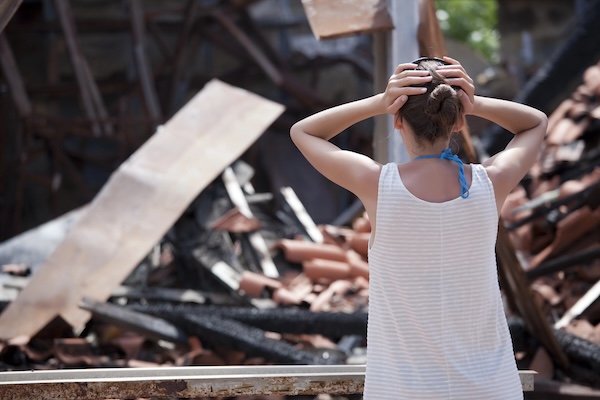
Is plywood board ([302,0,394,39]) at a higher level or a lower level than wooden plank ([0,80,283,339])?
higher

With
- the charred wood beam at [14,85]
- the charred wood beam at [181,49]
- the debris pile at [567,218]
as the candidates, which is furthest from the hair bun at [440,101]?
the charred wood beam at [181,49]

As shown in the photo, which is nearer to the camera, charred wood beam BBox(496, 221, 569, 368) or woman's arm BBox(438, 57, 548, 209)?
woman's arm BBox(438, 57, 548, 209)

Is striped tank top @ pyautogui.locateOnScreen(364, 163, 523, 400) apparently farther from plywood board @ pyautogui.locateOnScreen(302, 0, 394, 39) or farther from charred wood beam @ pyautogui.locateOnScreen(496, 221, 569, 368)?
charred wood beam @ pyautogui.locateOnScreen(496, 221, 569, 368)

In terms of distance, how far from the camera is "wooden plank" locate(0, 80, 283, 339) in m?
5.67

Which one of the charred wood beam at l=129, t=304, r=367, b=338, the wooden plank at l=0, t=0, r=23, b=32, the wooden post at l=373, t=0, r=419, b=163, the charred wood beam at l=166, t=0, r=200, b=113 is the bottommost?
the charred wood beam at l=166, t=0, r=200, b=113

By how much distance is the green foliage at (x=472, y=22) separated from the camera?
37.2 m

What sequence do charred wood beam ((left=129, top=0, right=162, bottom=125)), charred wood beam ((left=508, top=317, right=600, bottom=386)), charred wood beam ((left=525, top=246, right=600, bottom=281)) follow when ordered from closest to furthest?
charred wood beam ((left=508, top=317, right=600, bottom=386)) → charred wood beam ((left=525, top=246, right=600, bottom=281)) → charred wood beam ((left=129, top=0, right=162, bottom=125))

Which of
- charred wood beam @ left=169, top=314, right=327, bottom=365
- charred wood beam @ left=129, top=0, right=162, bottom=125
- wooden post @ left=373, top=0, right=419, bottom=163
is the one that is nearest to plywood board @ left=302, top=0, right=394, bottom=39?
wooden post @ left=373, top=0, right=419, bottom=163

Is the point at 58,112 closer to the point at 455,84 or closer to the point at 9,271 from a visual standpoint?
the point at 9,271

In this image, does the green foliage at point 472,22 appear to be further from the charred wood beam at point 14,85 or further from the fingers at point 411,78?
the fingers at point 411,78

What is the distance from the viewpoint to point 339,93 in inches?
516

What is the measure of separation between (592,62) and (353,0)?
534 centimetres

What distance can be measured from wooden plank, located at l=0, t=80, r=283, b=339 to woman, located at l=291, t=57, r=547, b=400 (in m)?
3.79

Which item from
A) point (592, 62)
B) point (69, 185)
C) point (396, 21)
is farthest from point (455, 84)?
point (69, 185)
